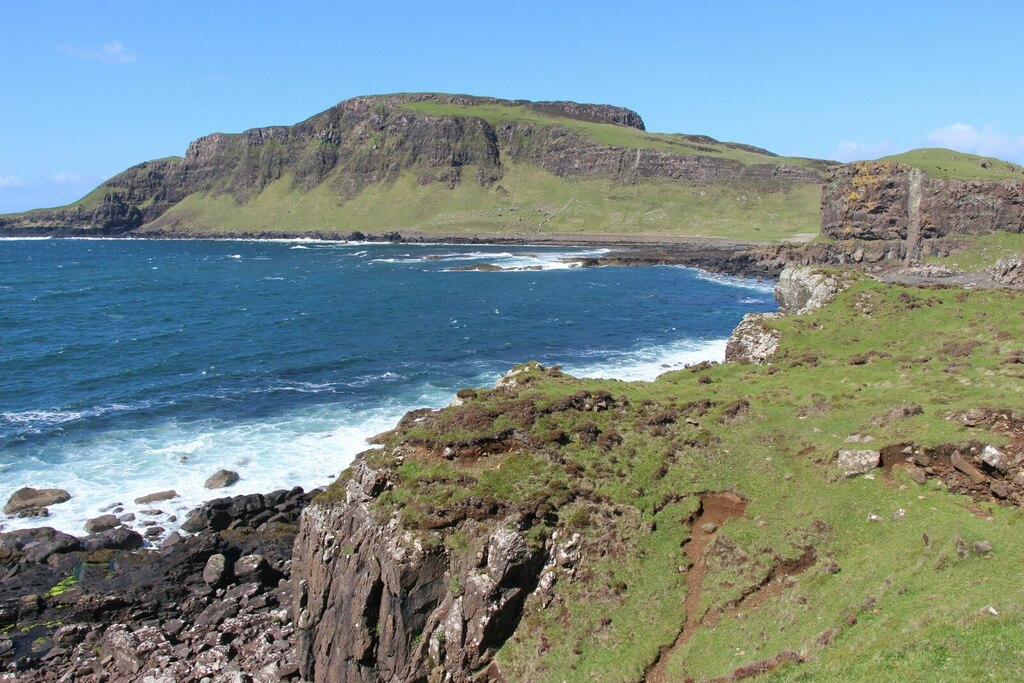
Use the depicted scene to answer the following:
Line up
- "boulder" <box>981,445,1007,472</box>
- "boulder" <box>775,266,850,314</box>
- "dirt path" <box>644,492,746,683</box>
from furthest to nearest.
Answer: "boulder" <box>775,266,850,314</box> < "boulder" <box>981,445,1007,472</box> < "dirt path" <box>644,492,746,683</box>

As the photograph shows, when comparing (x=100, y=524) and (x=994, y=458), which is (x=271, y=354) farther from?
(x=994, y=458)

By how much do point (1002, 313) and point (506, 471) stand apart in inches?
1260

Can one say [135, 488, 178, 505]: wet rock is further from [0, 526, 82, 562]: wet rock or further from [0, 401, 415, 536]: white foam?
[0, 526, 82, 562]: wet rock

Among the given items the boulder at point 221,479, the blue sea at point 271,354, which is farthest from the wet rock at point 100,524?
the boulder at point 221,479

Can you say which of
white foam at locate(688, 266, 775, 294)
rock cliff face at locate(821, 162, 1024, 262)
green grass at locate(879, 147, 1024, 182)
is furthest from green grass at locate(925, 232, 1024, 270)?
white foam at locate(688, 266, 775, 294)

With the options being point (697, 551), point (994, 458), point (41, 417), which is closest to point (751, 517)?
point (697, 551)

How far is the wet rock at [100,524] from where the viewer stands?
3216 centimetres

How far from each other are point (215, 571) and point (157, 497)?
849 cm

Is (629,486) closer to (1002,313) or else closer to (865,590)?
(865,590)

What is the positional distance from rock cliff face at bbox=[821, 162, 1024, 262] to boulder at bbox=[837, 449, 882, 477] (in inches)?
3132

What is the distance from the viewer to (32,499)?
34312 millimetres

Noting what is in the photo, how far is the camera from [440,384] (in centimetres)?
5344

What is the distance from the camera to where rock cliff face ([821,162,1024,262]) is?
85.8 meters

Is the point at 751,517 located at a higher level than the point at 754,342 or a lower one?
lower
